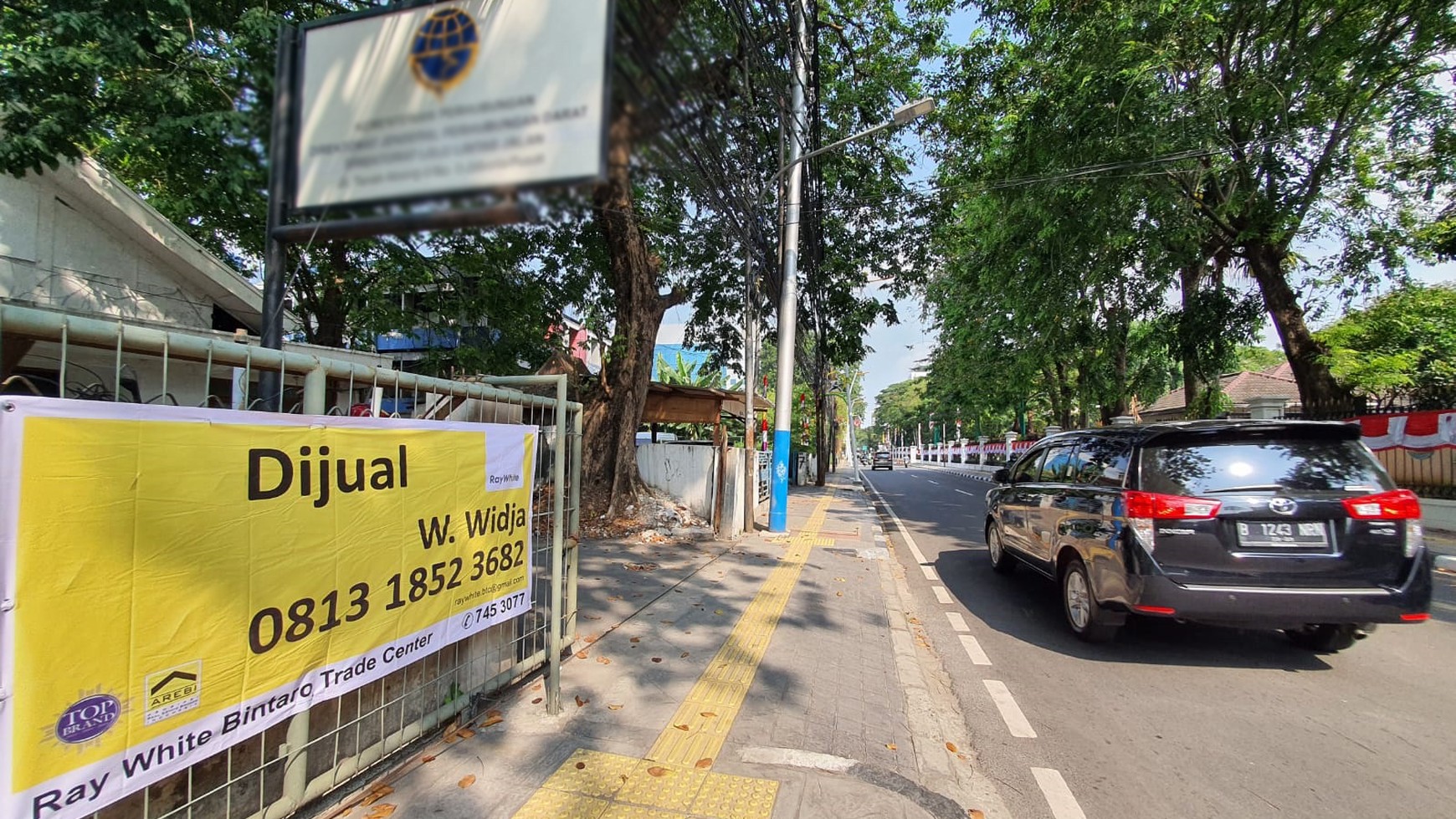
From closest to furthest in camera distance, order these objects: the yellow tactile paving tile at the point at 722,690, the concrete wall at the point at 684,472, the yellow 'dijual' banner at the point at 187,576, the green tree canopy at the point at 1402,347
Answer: the yellow 'dijual' banner at the point at 187,576, the yellow tactile paving tile at the point at 722,690, the concrete wall at the point at 684,472, the green tree canopy at the point at 1402,347

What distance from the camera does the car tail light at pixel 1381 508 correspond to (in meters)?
4.12

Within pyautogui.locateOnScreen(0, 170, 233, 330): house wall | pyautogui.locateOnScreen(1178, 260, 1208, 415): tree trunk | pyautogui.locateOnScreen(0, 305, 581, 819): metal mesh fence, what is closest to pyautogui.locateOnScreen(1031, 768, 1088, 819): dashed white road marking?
pyautogui.locateOnScreen(0, 305, 581, 819): metal mesh fence

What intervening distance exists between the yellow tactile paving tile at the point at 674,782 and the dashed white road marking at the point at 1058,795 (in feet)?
4.17

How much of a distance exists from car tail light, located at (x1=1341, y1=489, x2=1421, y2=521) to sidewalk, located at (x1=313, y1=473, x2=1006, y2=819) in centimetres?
287

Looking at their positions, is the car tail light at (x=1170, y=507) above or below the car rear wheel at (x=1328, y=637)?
above

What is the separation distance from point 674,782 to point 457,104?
9.01 ft

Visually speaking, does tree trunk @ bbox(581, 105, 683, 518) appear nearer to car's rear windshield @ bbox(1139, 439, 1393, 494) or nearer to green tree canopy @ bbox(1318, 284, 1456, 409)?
car's rear windshield @ bbox(1139, 439, 1393, 494)

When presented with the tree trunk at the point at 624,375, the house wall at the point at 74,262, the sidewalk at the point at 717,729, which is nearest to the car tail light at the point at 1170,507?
the sidewalk at the point at 717,729

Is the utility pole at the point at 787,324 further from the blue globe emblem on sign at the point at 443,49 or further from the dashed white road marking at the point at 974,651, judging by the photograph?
the blue globe emblem on sign at the point at 443,49

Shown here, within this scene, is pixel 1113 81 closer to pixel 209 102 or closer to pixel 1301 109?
pixel 1301 109

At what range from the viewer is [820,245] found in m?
14.4

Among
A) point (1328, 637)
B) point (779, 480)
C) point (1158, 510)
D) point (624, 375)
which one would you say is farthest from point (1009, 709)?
point (624, 375)

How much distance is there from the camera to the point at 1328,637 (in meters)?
4.77

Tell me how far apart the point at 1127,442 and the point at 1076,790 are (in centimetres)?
275
